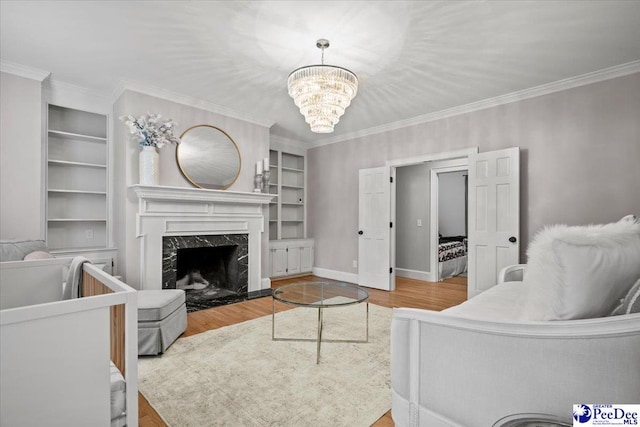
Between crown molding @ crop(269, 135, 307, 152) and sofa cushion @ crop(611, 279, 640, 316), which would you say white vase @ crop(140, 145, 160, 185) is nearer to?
crown molding @ crop(269, 135, 307, 152)

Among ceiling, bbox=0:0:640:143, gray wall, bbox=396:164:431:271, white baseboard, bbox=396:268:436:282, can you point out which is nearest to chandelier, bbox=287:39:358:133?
ceiling, bbox=0:0:640:143

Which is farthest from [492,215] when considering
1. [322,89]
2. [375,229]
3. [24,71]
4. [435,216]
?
[24,71]

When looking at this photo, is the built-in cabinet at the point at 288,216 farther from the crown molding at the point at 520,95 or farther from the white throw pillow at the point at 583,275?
the white throw pillow at the point at 583,275

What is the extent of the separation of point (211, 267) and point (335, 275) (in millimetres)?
2183

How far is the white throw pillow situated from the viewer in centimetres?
107

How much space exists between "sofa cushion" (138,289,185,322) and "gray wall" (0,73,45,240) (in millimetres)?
1665

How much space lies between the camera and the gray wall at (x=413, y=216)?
19.1ft

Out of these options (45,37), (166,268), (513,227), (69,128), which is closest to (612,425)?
(513,227)

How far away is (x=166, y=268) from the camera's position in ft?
12.5

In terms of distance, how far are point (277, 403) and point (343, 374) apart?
0.54 metres

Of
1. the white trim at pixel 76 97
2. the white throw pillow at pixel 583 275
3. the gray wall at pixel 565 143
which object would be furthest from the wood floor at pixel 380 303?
the white trim at pixel 76 97

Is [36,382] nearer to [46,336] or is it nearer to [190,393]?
[46,336]

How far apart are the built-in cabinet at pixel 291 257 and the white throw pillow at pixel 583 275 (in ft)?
15.2

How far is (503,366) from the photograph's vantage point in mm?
1146
